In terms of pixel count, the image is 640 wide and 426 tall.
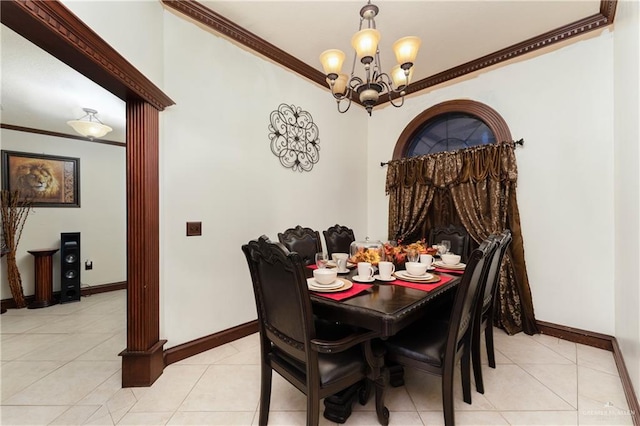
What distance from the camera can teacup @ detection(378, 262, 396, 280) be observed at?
154cm

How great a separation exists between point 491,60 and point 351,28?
1624mm

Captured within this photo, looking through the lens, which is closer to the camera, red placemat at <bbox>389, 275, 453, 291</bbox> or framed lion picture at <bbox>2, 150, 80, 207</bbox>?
red placemat at <bbox>389, 275, 453, 291</bbox>

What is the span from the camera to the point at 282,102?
2.84m

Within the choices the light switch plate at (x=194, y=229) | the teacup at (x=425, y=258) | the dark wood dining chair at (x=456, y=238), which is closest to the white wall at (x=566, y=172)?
the dark wood dining chair at (x=456, y=238)

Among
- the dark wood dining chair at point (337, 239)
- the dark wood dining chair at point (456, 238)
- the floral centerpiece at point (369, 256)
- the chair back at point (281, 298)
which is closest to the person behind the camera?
the chair back at point (281, 298)

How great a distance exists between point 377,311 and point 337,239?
156cm

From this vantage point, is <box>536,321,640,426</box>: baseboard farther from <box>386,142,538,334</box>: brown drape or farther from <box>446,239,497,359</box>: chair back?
<box>446,239,497,359</box>: chair back

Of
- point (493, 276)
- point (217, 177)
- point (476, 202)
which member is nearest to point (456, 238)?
point (476, 202)

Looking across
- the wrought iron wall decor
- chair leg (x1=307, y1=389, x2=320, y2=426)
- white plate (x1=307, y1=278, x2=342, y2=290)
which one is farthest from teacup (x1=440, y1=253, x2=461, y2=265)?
the wrought iron wall decor

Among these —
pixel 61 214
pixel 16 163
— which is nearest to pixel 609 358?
pixel 61 214

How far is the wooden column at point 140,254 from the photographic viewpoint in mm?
1721

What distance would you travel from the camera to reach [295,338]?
1.15m

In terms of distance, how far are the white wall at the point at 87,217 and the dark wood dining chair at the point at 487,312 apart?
4.96 metres

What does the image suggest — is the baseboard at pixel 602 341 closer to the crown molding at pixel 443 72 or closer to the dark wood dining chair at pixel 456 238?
the dark wood dining chair at pixel 456 238
